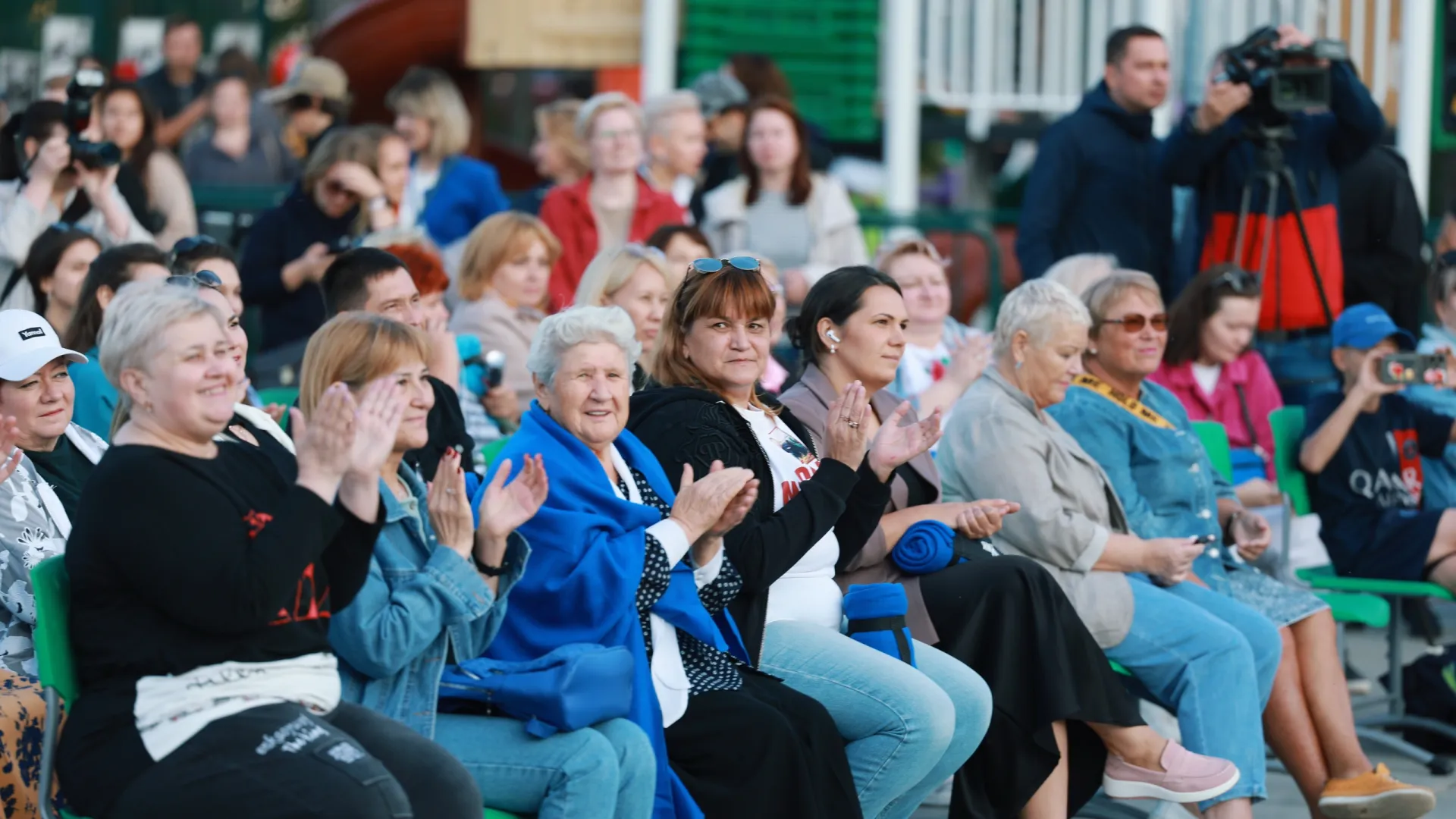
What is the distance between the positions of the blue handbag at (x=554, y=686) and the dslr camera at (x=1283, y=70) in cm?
436

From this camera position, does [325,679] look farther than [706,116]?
No

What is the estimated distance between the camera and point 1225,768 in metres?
5.17

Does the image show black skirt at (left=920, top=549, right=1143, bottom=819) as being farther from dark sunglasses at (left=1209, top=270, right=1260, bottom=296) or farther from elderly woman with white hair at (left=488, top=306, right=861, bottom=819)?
dark sunglasses at (left=1209, top=270, right=1260, bottom=296)

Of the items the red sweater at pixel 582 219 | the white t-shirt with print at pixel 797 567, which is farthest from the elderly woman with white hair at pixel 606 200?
the white t-shirt with print at pixel 797 567

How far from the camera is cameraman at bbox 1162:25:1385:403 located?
25.0 feet

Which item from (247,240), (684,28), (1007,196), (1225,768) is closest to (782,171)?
(247,240)

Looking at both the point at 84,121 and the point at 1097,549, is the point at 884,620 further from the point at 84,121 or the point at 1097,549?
the point at 84,121

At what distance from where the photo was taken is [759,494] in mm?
4852

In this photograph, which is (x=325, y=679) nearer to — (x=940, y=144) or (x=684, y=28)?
(x=684, y=28)

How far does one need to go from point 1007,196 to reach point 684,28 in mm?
3234

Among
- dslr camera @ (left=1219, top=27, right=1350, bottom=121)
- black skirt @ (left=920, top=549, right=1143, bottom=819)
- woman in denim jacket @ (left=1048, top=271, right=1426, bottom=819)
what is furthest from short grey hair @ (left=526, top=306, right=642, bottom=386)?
dslr camera @ (left=1219, top=27, right=1350, bottom=121)

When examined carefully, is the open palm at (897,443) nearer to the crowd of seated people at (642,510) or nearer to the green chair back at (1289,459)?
the crowd of seated people at (642,510)

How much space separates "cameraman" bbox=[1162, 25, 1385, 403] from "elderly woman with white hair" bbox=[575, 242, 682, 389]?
2633 millimetres

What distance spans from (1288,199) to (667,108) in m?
2.55
